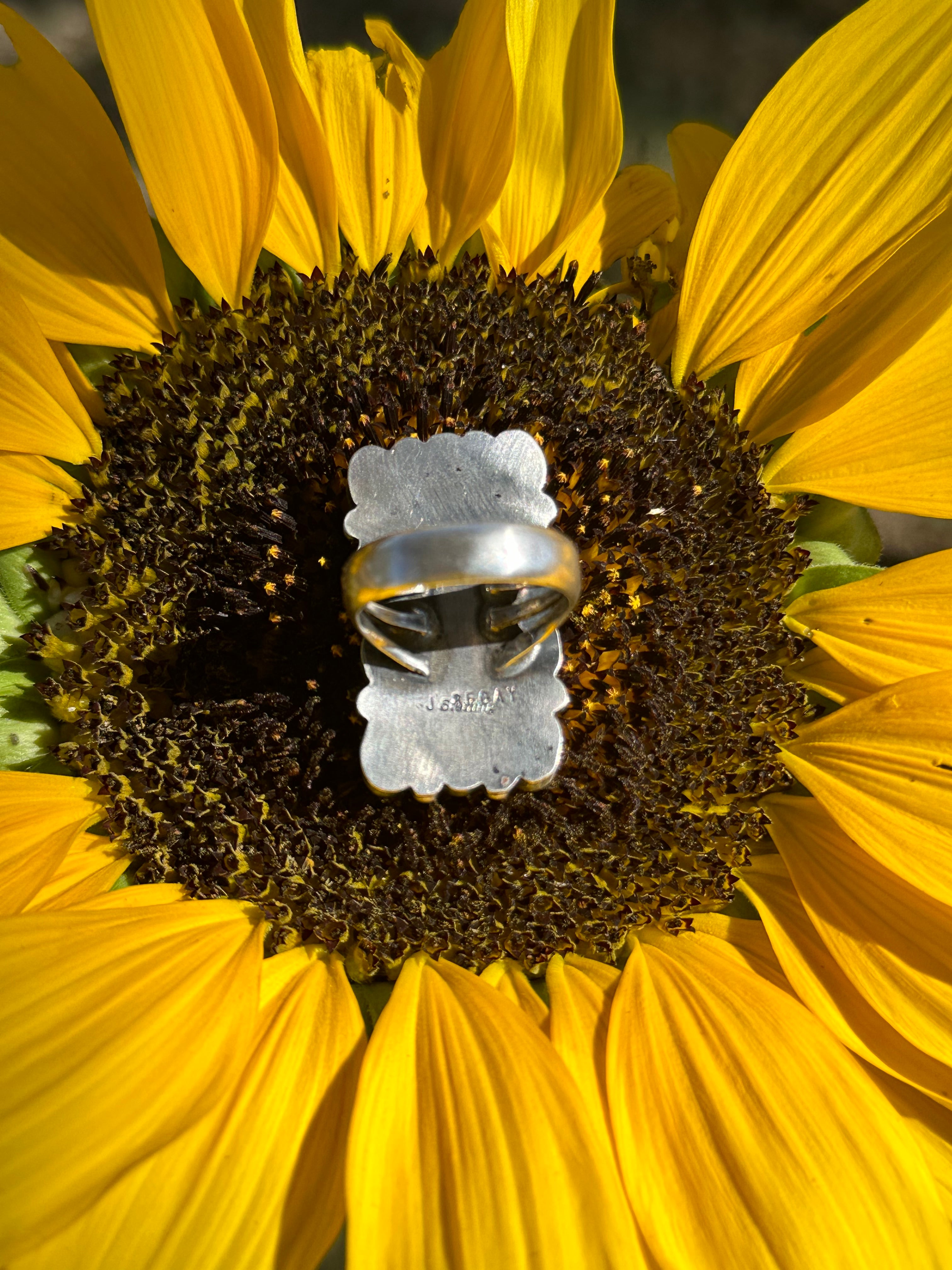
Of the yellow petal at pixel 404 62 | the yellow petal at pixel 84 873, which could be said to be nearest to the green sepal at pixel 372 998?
the yellow petal at pixel 84 873

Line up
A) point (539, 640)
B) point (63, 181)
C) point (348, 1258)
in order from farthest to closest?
1. point (63, 181)
2. point (539, 640)
3. point (348, 1258)

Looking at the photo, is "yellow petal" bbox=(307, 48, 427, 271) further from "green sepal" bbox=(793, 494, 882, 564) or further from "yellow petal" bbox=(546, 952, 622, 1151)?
"yellow petal" bbox=(546, 952, 622, 1151)

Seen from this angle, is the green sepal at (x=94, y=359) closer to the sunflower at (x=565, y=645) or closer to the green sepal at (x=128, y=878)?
the sunflower at (x=565, y=645)

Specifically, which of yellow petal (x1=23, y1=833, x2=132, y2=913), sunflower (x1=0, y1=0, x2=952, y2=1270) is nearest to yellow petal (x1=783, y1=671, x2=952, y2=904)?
sunflower (x1=0, y1=0, x2=952, y2=1270)

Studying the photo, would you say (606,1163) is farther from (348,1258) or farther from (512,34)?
(512,34)

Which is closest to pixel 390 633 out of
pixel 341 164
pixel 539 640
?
pixel 539 640

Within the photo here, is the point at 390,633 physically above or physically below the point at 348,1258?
above

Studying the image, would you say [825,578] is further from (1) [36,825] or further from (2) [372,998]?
(1) [36,825]
